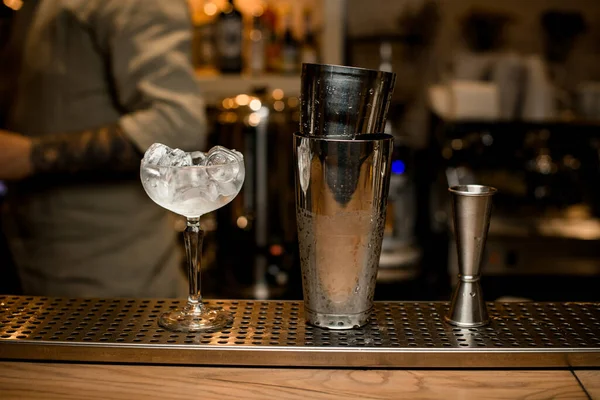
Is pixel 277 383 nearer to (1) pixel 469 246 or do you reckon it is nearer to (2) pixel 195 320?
(2) pixel 195 320

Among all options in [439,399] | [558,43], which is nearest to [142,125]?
[439,399]

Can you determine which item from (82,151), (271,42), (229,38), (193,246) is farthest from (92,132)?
(271,42)

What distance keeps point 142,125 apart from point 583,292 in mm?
2080

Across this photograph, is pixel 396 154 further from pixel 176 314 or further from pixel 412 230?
pixel 176 314

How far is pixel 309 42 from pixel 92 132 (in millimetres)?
1761

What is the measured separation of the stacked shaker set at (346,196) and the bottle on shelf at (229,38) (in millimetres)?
2210

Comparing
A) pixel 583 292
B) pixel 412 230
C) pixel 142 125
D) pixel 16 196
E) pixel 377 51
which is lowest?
pixel 583 292

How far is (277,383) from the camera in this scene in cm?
114

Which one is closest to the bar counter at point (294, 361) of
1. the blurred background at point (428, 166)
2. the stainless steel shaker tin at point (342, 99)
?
the stainless steel shaker tin at point (342, 99)

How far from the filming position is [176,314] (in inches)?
51.8

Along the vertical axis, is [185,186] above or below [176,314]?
above

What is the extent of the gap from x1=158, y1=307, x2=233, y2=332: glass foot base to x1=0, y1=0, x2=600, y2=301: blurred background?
5.82 ft

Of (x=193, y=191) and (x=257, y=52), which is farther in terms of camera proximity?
(x=257, y=52)

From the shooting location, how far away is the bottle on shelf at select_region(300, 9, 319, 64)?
347 cm
